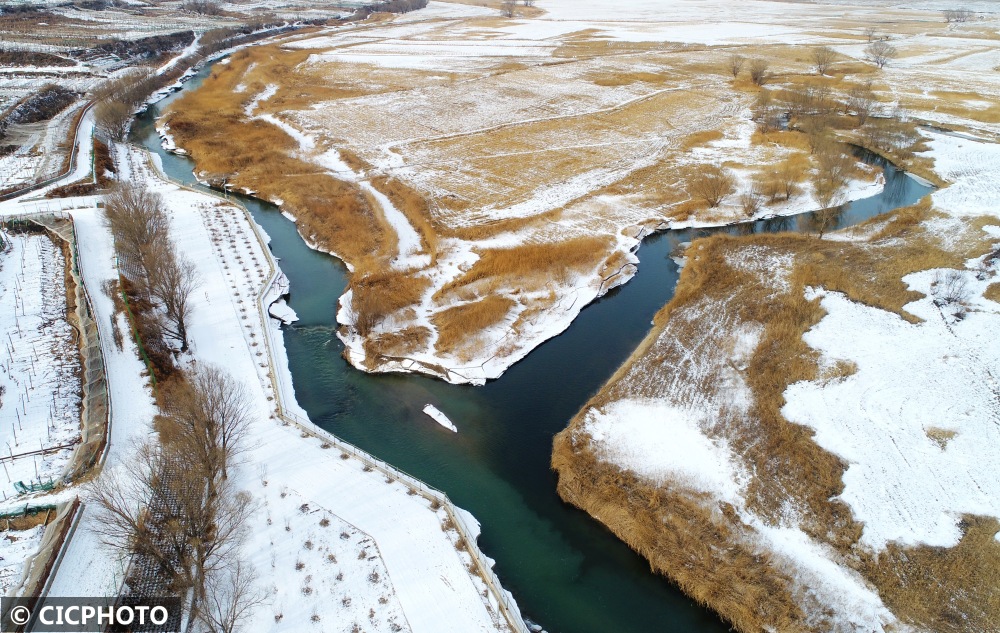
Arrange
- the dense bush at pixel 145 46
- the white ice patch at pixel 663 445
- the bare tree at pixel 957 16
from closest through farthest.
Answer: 1. the white ice patch at pixel 663 445
2. the dense bush at pixel 145 46
3. the bare tree at pixel 957 16

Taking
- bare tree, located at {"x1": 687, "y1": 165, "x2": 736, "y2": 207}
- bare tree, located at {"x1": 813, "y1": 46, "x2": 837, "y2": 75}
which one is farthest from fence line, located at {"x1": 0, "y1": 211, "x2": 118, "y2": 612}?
bare tree, located at {"x1": 813, "y1": 46, "x2": 837, "y2": 75}

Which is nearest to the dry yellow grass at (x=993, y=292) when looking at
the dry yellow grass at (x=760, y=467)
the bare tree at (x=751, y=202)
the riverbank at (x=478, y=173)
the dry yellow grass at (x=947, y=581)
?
the dry yellow grass at (x=760, y=467)

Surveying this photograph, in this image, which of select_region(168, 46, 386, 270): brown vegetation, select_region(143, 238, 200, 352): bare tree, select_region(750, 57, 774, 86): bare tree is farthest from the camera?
select_region(750, 57, 774, 86): bare tree

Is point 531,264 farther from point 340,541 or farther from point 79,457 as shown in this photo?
point 79,457

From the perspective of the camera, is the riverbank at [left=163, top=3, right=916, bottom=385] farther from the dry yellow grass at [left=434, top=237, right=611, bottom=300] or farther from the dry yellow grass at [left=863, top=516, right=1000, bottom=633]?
the dry yellow grass at [left=863, top=516, right=1000, bottom=633]

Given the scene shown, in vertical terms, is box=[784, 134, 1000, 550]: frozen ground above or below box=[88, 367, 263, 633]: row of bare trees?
below

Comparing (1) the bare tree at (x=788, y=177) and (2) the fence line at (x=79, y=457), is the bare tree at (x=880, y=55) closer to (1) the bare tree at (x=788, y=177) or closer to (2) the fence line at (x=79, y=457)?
(1) the bare tree at (x=788, y=177)

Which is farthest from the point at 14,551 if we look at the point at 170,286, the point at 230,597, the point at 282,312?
the point at 282,312
